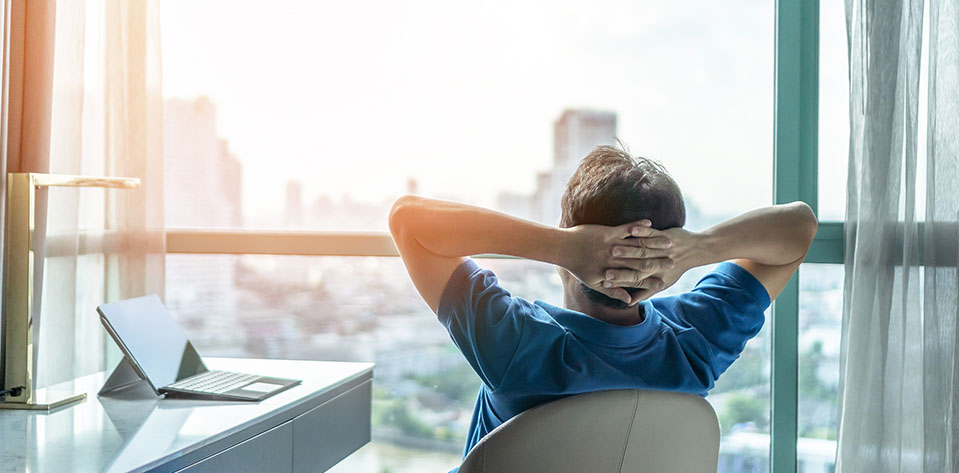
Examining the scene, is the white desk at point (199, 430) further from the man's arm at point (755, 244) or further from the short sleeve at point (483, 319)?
the man's arm at point (755, 244)

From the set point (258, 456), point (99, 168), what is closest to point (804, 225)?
point (258, 456)

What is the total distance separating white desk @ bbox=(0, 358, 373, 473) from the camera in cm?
127

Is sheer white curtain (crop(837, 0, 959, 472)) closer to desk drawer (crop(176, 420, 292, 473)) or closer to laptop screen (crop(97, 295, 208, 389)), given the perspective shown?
desk drawer (crop(176, 420, 292, 473))

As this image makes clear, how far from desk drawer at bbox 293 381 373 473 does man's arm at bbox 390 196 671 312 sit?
58 cm

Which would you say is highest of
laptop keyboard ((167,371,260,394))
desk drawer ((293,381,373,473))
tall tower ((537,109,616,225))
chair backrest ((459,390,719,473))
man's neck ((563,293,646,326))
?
tall tower ((537,109,616,225))

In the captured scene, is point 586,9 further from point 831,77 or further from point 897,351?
point 897,351

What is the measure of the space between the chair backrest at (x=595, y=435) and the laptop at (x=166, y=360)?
2.62 feet

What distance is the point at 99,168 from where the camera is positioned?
224cm

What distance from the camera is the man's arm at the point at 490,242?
114 cm

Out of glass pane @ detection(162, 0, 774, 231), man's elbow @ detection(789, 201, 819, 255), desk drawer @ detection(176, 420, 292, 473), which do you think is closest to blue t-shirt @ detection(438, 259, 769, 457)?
man's elbow @ detection(789, 201, 819, 255)

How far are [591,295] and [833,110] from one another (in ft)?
3.97

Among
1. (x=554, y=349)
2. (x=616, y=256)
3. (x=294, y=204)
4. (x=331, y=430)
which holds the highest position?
(x=294, y=204)

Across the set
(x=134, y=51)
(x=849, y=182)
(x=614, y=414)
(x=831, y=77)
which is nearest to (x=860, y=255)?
(x=849, y=182)

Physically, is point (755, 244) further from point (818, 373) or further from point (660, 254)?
point (818, 373)
